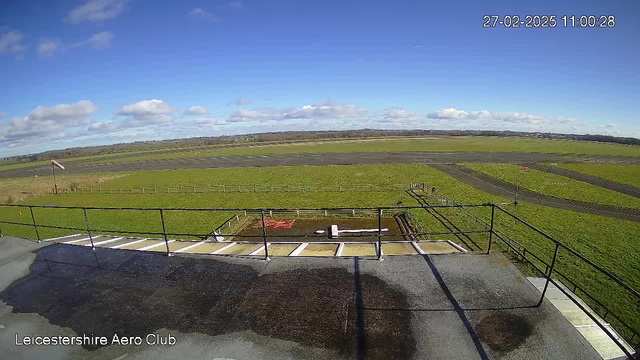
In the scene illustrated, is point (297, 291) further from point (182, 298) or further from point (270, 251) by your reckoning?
point (270, 251)

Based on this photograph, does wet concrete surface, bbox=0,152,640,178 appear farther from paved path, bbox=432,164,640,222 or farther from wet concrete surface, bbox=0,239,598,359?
wet concrete surface, bbox=0,239,598,359

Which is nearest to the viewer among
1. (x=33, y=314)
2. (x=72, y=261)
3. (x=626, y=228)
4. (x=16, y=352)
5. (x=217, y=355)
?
(x=217, y=355)

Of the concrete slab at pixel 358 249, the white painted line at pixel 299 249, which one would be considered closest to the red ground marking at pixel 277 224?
the white painted line at pixel 299 249

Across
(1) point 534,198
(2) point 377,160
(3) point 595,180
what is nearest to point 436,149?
(2) point 377,160

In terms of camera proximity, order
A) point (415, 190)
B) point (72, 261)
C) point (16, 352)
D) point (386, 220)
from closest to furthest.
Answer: point (16, 352) < point (72, 261) < point (386, 220) < point (415, 190)

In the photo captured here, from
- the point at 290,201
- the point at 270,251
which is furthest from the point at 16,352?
the point at 290,201

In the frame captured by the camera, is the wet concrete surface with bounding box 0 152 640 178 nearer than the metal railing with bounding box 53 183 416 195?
No

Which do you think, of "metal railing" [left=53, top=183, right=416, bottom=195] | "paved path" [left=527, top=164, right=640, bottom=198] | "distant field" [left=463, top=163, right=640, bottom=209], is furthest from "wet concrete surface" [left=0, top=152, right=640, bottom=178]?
"metal railing" [left=53, top=183, right=416, bottom=195]
